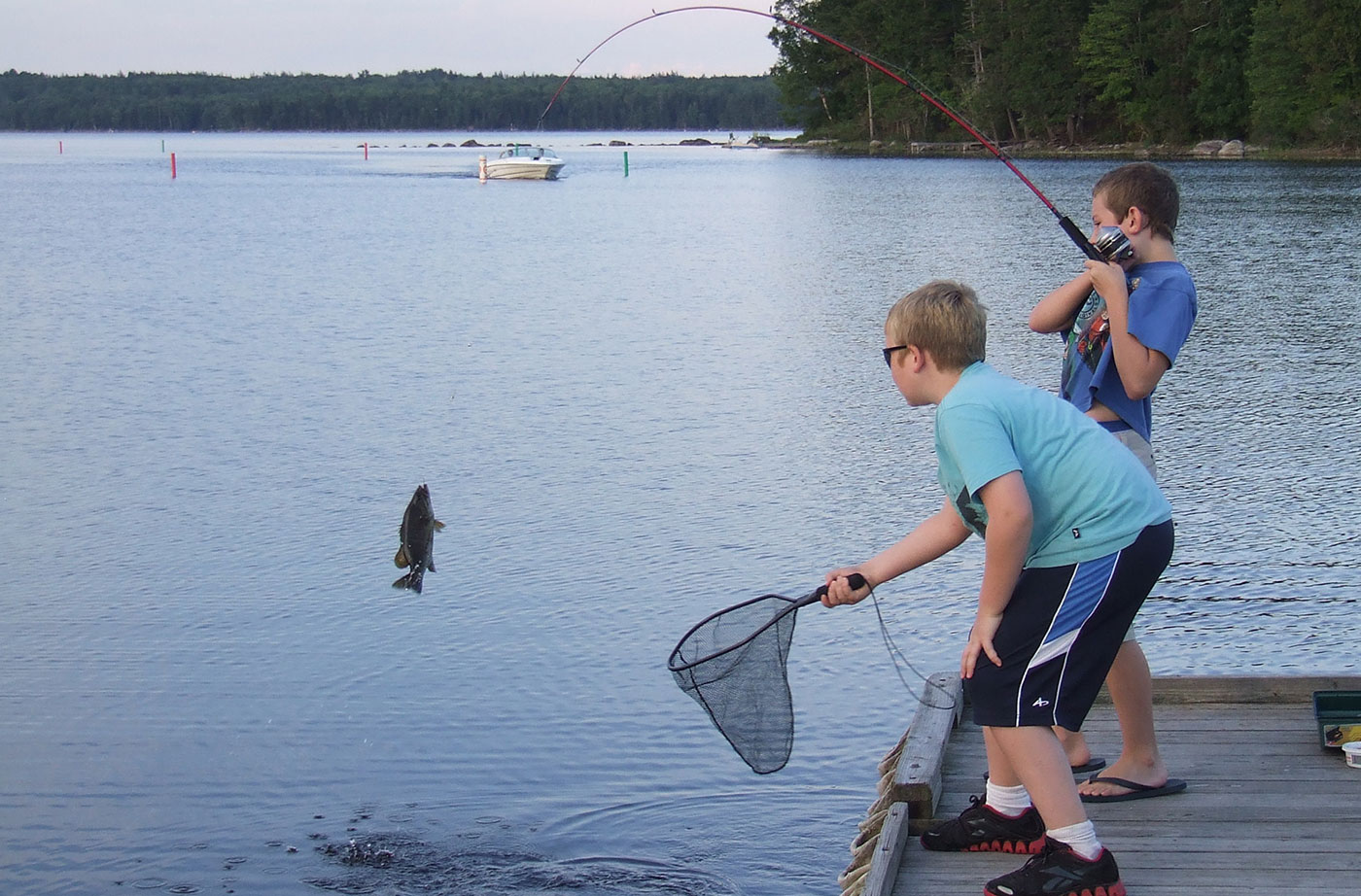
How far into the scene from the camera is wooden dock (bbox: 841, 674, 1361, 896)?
358 centimetres

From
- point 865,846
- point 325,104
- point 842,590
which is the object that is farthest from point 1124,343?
point 325,104

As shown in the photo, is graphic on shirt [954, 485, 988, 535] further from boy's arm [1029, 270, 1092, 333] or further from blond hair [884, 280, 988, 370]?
boy's arm [1029, 270, 1092, 333]

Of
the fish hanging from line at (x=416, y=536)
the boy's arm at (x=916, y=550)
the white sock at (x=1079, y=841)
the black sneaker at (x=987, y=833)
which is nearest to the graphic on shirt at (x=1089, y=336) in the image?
the boy's arm at (x=916, y=550)

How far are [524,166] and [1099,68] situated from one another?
29449mm

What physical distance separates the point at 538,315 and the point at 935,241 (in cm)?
1240

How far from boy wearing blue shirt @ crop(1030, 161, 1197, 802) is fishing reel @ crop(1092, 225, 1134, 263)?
2 centimetres

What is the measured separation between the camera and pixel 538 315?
20078 mm

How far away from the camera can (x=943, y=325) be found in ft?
10.9

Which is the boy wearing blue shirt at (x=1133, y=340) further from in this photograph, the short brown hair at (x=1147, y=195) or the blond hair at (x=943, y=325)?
the blond hair at (x=943, y=325)

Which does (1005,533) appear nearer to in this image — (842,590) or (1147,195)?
(842,590)

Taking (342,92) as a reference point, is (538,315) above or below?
below

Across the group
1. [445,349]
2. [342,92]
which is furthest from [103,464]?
[342,92]

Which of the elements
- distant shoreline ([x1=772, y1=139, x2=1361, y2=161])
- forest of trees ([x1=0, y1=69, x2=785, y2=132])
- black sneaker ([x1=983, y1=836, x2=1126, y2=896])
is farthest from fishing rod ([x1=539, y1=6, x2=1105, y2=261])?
forest of trees ([x1=0, y1=69, x2=785, y2=132])

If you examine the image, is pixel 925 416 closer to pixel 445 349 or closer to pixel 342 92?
pixel 445 349
